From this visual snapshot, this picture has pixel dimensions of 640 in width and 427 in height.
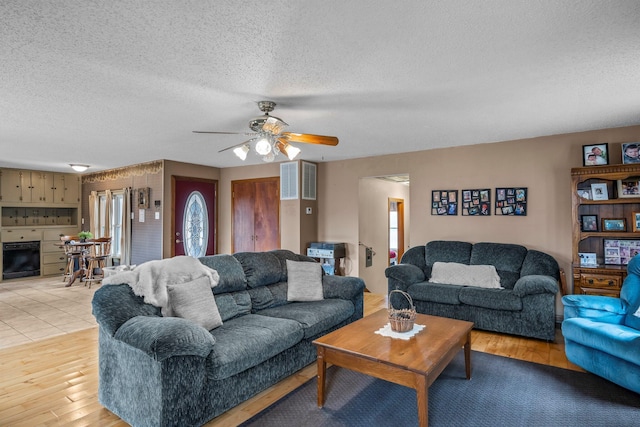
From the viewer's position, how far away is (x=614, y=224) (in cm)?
397

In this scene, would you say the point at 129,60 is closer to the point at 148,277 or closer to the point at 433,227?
the point at 148,277

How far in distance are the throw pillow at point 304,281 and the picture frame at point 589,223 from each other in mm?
3124

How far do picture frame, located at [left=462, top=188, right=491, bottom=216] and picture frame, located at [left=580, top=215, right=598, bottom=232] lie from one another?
1032 millimetres

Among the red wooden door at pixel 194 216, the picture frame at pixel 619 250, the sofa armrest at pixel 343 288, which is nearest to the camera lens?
the sofa armrest at pixel 343 288

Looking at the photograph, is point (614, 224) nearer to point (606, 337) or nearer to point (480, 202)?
point (480, 202)

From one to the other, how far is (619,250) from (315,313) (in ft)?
11.6

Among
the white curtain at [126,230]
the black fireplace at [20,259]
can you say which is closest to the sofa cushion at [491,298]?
the white curtain at [126,230]

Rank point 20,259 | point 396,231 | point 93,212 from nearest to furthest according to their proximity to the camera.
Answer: point 20,259, point 396,231, point 93,212

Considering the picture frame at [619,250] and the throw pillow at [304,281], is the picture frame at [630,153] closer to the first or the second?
the picture frame at [619,250]

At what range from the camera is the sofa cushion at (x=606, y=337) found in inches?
96.8

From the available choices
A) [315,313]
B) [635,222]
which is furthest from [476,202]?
[315,313]

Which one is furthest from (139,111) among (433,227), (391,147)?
(433,227)

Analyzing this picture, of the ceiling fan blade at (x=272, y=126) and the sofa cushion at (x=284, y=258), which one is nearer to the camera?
the ceiling fan blade at (x=272, y=126)

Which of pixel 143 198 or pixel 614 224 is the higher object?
pixel 143 198
